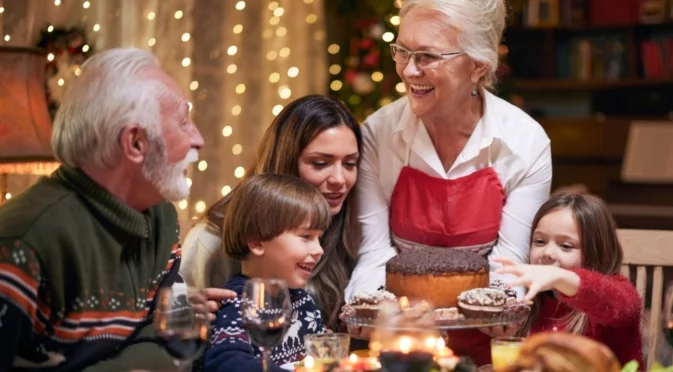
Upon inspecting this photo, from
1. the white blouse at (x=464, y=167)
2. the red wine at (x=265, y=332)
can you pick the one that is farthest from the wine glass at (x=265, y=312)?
the white blouse at (x=464, y=167)

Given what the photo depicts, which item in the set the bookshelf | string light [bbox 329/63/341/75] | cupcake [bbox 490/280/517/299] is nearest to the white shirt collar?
cupcake [bbox 490/280/517/299]

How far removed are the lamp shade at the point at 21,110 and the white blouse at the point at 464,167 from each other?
0.91 meters

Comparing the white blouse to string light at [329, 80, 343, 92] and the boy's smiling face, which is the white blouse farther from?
string light at [329, 80, 343, 92]

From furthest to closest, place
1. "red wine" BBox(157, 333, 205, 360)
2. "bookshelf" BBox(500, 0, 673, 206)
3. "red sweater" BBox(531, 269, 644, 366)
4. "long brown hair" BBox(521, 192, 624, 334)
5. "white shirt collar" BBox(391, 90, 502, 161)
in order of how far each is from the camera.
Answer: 1. "bookshelf" BBox(500, 0, 673, 206)
2. "white shirt collar" BBox(391, 90, 502, 161)
3. "long brown hair" BBox(521, 192, 624, 334)
4. "red sweater" BBox(531, 269, 644, 366)
5. "red wine" BBox(157, 333, 205, 360)

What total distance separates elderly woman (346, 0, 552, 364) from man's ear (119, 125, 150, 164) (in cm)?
94

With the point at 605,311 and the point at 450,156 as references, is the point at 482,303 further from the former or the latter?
the point at 450,156

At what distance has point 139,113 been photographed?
1.93 m

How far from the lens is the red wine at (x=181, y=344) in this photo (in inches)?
65.1

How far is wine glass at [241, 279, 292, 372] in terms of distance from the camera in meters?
1.79

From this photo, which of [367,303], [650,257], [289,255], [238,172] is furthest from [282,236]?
[238,172]

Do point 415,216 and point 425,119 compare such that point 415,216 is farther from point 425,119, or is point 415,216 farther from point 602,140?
point 602,140

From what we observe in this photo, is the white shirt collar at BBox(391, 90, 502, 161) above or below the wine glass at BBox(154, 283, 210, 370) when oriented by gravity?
above

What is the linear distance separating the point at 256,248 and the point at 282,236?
0.25 ft

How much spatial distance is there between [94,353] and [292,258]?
0.60 metres
